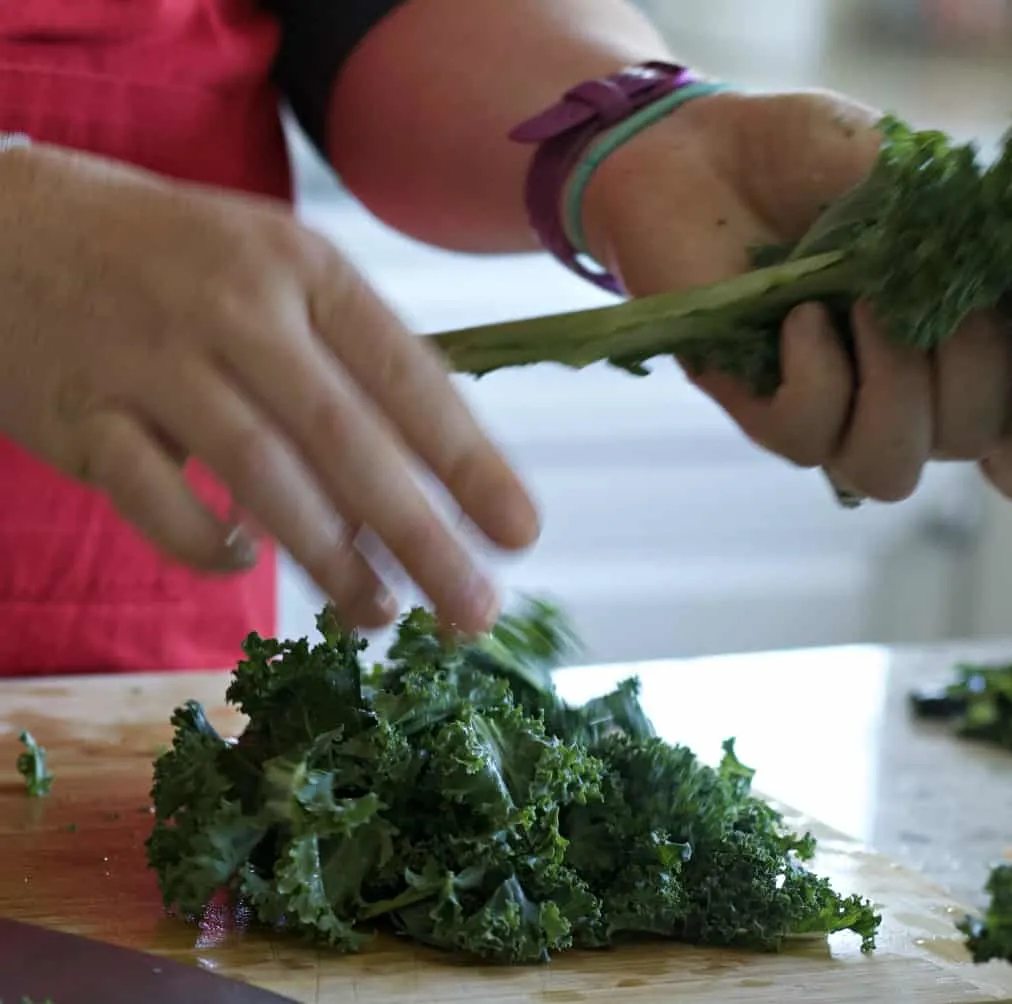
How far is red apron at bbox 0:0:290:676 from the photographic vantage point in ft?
5.15

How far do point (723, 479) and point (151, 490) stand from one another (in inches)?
120

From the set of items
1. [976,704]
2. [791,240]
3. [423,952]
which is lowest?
[423,952]

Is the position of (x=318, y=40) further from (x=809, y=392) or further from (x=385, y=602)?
(x=385, y=602)

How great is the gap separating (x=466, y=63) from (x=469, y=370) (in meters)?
0.65

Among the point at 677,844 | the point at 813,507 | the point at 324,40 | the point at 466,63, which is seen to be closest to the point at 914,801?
the point at 677,844

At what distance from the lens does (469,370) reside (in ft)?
3.54

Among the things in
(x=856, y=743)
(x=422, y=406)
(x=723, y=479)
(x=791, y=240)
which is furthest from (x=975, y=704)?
(x=723, y=479)

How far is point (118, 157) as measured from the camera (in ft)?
5.32

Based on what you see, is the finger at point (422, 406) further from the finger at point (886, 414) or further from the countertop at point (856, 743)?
the countertop at point (856, 743)

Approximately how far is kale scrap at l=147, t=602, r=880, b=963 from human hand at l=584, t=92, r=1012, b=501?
0.26 meters

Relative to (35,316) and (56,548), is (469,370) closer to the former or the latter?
(35,316)

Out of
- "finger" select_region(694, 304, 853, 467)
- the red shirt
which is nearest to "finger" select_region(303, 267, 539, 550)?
"finger" select_region(694, 304, 853, 467)

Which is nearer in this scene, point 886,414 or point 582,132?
point 886,414

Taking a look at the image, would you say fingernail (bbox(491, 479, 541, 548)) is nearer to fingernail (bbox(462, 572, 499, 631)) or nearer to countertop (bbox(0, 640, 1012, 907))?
fingernail (bbox(462, 572, 499, 631))
